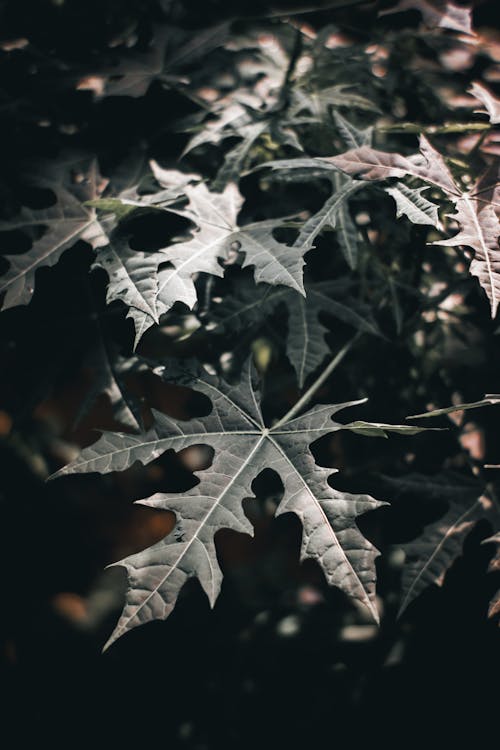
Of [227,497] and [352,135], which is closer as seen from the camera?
A: [227,497]

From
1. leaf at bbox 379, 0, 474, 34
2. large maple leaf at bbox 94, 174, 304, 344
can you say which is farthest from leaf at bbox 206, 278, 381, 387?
leaf at bbox 379, 0, 474, 34

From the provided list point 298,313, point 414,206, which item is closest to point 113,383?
point 298,313

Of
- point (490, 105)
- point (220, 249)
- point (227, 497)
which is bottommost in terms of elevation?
point (227, 497)

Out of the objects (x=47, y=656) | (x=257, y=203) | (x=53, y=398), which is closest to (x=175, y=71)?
(x=257, y=203)

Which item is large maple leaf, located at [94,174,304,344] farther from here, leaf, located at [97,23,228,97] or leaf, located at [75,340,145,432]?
leaf, located at [97,23,228,97]

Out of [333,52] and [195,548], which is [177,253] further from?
[333,52]

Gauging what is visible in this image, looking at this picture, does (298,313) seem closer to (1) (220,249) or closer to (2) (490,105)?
(1) (220,249)
